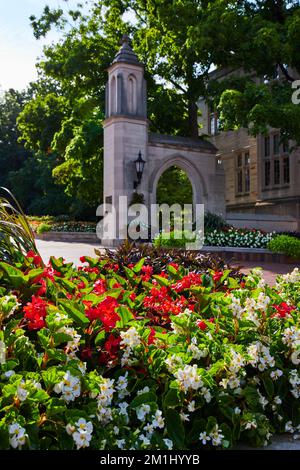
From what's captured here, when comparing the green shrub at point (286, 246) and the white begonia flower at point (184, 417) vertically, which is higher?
the green shrub at point (286, 246)

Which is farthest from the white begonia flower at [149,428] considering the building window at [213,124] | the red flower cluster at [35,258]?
the building window at [213,124]

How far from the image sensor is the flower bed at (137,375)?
193 cm

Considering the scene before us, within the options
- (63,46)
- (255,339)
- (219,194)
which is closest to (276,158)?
(219,194)

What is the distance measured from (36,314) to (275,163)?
26.8m

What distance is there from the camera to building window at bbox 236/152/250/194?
29.8m

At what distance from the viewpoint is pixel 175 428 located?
2115 mm

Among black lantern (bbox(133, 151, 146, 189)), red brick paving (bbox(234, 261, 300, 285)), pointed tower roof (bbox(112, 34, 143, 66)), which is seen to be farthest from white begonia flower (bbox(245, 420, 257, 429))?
pointed tower roof (bbox(112, 34, 143, 66))

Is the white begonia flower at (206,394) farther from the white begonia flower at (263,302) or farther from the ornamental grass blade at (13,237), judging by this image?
the ornamental grass blade at (13,237)

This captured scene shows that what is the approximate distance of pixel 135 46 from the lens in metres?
23.7

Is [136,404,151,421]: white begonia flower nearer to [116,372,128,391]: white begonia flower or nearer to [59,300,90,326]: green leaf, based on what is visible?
[116,372,128,391]: white begonia flower

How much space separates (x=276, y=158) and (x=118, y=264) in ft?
78.9

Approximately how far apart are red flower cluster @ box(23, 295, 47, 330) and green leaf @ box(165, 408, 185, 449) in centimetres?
81

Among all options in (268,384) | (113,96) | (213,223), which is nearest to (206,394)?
(268,384)

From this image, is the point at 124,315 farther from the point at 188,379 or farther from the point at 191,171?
the point at 191,171
